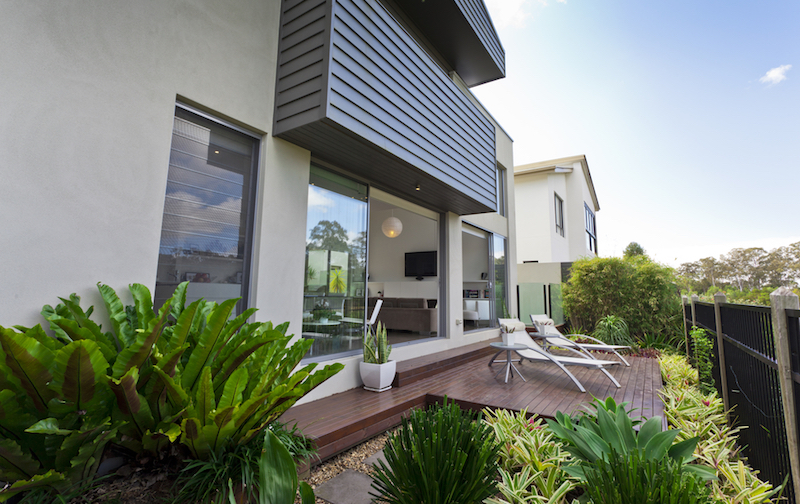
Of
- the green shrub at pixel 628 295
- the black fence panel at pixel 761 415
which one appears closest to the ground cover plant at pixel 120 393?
the black fence panel at pixel 761 415

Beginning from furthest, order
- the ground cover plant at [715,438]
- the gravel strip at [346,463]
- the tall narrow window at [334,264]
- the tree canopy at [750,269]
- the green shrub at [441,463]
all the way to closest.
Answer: the tree canopy at [750,269]
the tall narrow window at [334,264]
the gravel strip at [346,463]
the ground cover plant at [715,438]
the green shrub at [441,463]

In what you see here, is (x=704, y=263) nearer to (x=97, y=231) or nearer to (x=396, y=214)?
(x=396, y=214)

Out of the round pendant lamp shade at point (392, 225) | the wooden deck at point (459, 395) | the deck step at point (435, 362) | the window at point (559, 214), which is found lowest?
the wooden deck at point (459, 395)

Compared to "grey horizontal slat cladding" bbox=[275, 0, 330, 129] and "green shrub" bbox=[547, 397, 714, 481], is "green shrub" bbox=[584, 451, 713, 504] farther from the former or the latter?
"grey horizontal slat cladding" bbox=[275, 0, 330, 129]

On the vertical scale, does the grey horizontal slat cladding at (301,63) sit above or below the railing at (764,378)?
above

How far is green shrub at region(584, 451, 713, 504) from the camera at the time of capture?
138 centimetres

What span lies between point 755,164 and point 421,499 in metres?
31.3

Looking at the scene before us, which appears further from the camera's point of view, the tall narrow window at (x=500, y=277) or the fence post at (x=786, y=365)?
the tall narrow window at (x=500, y=277)

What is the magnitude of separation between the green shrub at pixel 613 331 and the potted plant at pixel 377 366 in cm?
566

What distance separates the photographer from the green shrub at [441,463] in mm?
1635

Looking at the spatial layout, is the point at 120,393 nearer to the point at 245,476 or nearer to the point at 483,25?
the point at 245,476

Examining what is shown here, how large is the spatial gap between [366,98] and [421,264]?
304 inches

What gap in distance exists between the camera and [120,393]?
1647 millimetres

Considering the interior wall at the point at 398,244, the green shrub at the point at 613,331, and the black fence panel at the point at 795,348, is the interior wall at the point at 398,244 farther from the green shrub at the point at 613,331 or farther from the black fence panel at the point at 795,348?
the black fence panel at the point at 795,348
